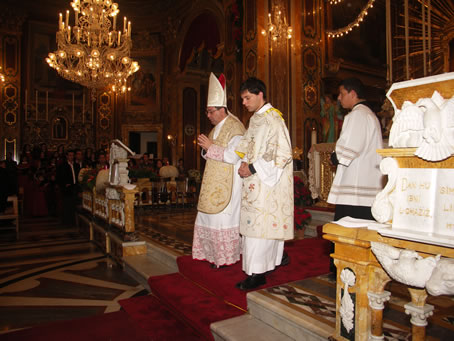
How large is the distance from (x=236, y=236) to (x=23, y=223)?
25.8 ft

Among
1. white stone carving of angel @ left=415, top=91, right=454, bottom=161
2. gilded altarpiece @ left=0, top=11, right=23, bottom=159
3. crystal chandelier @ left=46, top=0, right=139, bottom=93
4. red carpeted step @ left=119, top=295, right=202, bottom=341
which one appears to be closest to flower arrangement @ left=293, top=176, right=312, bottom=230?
red carpeted step @ left=119, top=295, right=202, bottom=341

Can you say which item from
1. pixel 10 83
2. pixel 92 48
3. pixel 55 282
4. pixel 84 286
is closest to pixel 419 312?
pixel 84 286

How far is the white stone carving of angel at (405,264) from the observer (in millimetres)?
1309

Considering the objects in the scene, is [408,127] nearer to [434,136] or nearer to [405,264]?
[434,136]

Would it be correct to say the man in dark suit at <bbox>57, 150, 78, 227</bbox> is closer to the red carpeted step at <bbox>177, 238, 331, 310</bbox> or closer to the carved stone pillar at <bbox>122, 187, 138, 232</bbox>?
the carved stone pillar at <bbox>122, 187, 138, 232</bbox>

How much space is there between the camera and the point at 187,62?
16.1 meters

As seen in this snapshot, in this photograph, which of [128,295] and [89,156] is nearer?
[128,295]

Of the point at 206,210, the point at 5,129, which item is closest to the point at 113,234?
the point at 206,210

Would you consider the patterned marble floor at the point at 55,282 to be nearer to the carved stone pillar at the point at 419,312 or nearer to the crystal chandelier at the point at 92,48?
the carved stone pillar at the point at 419,312

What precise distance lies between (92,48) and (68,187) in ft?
11.3

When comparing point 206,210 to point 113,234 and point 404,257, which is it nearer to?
point 404,257

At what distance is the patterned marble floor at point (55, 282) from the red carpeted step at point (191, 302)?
466mm

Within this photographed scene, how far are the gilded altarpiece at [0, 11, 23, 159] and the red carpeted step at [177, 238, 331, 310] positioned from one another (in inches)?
597

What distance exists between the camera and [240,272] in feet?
10.6
